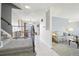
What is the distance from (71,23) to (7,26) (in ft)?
7.02

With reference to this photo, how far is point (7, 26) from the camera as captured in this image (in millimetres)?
3129

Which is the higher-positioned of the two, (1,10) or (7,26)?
(1,10)

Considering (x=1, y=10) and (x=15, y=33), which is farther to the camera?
(x=15, y=33)

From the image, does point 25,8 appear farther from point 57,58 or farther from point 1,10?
point 57,58

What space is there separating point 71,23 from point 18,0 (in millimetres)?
1776

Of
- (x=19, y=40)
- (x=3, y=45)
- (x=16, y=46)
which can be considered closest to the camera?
(x=3, y=45)

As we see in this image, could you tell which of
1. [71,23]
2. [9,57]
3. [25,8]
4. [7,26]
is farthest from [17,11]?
[71,23]

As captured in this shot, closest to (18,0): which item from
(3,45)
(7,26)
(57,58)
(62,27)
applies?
(7,26)

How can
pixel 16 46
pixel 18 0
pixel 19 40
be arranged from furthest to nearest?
pixel 19 40, pixel 16 46, pixel 18 0

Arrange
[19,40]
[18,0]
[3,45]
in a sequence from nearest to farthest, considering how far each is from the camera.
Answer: [18,0] < [3,45] < [19,40]

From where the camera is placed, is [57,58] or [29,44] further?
[29,44]

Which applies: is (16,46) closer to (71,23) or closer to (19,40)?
(19,40)

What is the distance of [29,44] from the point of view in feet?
11.4

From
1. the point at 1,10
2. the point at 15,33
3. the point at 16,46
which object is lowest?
the point at 16,46
